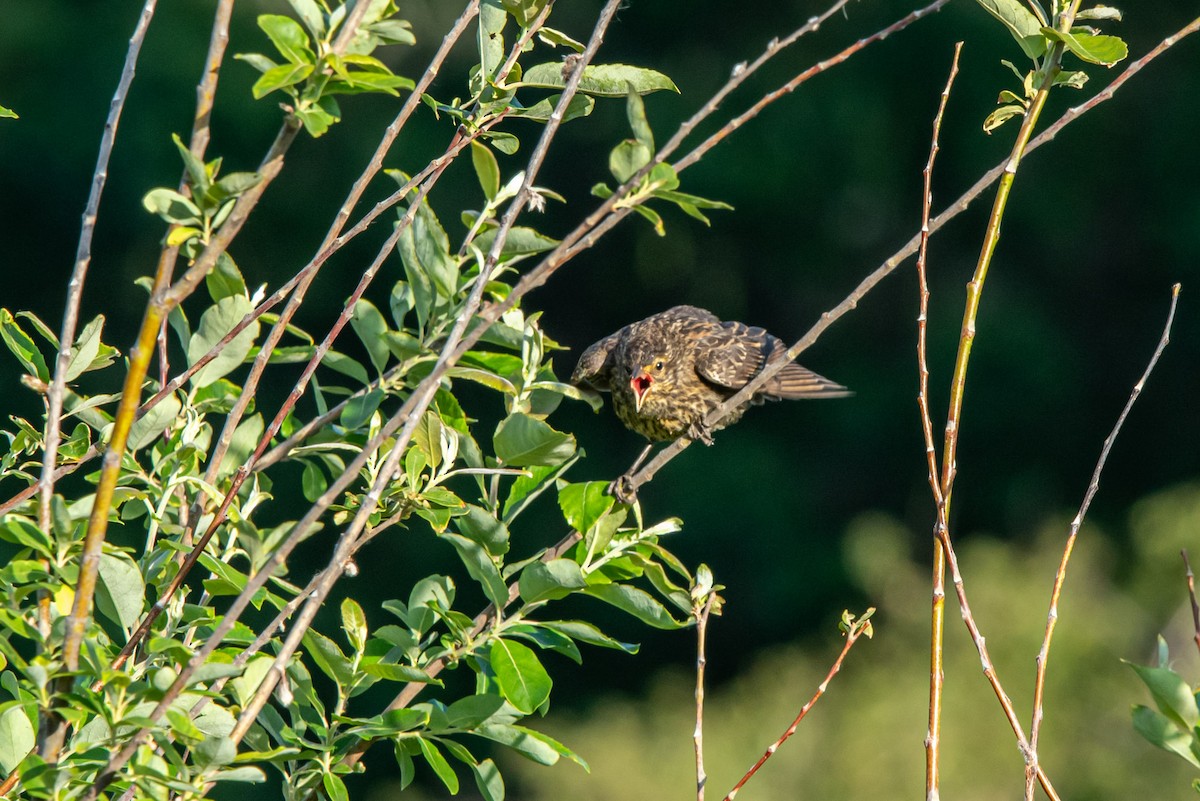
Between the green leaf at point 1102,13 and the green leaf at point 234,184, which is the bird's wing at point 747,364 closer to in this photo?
the green leaf at point 1102,13

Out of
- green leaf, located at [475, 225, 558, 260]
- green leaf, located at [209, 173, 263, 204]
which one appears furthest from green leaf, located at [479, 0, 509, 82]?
green leaf, located at [209, 173, 263, 204]

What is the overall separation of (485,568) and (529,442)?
0.15 meters

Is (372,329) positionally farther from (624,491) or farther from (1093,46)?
(1093,46)

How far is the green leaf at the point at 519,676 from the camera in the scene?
154cm

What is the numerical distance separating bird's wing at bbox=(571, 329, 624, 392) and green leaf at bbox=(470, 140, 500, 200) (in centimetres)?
215

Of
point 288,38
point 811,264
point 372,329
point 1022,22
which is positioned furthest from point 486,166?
point 811,264

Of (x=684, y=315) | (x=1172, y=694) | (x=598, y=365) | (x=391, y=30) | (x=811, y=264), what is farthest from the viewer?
(x=811, y=264)

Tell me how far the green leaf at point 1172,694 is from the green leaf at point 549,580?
2.02ft

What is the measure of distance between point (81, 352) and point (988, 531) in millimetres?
8482

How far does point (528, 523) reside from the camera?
375 inches

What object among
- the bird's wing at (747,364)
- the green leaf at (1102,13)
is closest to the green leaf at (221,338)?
the green leaf at (1102,13)

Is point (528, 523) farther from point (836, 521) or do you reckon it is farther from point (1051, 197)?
point (1051, 197)

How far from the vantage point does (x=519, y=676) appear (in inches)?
61.3

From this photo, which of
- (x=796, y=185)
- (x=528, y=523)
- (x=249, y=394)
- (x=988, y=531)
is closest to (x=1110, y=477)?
(x=988, y=531)
